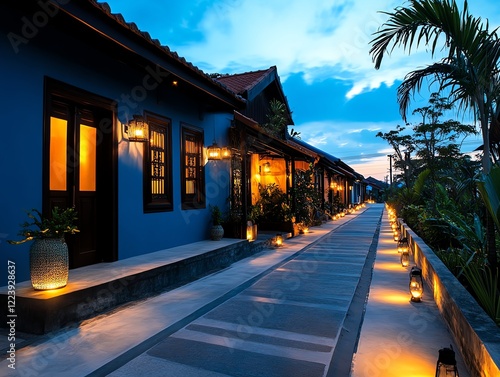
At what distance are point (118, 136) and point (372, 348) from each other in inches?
184

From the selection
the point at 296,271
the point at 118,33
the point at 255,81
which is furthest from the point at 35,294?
the point at 255,81

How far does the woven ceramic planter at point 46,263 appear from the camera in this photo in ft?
11.4

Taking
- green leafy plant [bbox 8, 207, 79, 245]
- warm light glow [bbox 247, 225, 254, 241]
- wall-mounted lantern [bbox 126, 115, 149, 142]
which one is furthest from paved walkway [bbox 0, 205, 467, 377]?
warm light glow [bbox 247, 225, 254, 241]

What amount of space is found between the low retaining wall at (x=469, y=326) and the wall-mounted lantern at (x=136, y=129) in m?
4.84

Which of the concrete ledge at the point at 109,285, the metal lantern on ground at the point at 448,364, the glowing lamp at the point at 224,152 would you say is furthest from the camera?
the glowing lamp at the point at 224,152

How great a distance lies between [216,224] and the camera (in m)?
8.19

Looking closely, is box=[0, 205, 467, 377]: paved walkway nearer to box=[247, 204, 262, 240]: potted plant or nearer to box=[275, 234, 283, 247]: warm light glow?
box=[247, 204, 262, 240]: potted plant

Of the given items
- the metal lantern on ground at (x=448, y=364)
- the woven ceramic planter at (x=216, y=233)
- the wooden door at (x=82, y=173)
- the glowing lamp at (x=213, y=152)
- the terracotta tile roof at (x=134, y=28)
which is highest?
the terracotta tile roof at (x=134, y=28)

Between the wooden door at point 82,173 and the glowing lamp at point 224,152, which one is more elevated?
the glowing lamp at point 224,152

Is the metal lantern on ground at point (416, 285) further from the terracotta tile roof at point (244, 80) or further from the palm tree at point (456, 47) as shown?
the terracotta tile roof at point (244, 80)

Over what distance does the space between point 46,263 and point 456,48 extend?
532cm

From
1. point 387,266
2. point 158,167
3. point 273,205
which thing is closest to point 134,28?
point 158,167

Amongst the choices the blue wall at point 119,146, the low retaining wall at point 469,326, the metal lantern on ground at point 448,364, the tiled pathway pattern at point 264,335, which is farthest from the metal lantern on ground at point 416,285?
the blue wall at point 119,146

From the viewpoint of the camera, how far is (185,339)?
330 centimetres
